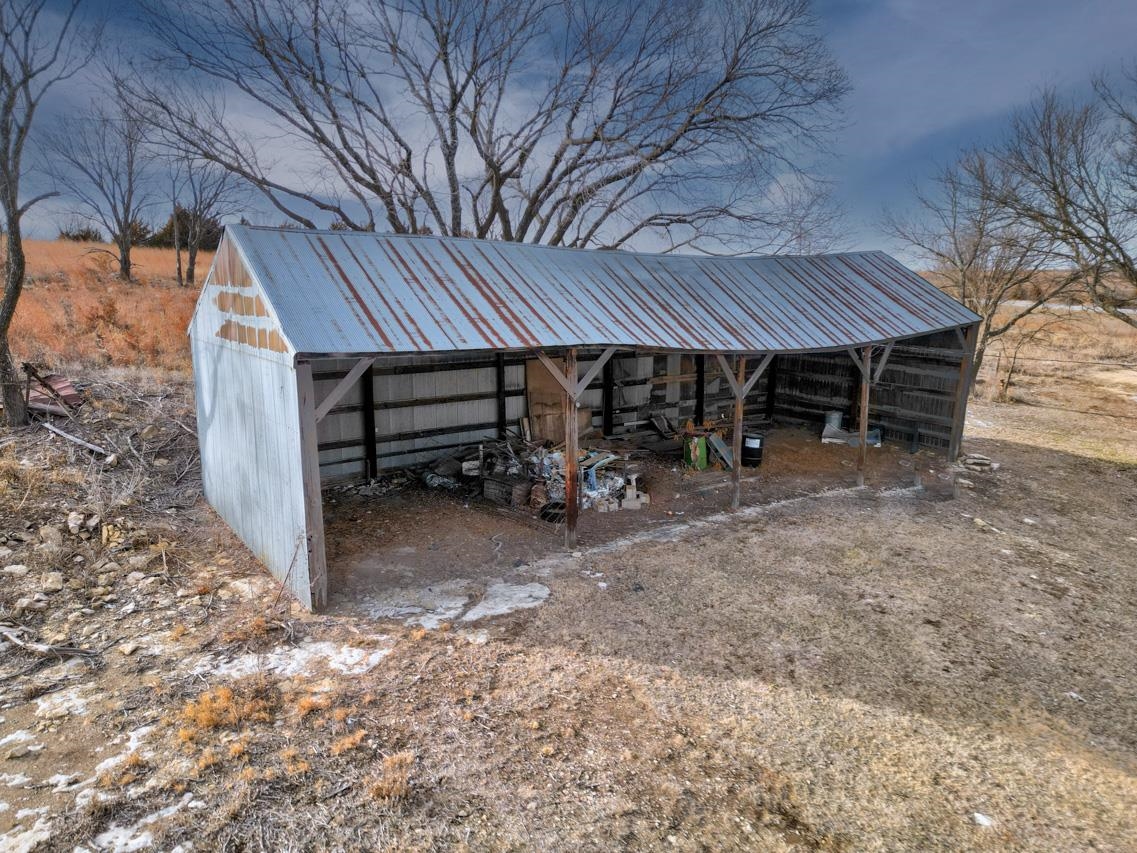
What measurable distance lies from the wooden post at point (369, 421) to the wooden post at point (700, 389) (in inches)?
283

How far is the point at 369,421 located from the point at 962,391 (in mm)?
11918

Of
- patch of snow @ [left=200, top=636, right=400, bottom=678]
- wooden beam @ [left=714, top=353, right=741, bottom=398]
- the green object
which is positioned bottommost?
patch of snow @ [left=200, top=636, right=400, bottom=678]

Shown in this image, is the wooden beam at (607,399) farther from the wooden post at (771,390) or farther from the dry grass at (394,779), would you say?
the dry grass at (394,779)

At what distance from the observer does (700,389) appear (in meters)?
15.0

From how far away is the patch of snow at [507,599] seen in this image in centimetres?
692

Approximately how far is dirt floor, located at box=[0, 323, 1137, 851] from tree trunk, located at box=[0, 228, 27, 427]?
1786 mm

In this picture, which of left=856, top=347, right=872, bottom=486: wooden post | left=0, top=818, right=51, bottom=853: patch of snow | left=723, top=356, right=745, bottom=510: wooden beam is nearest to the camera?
left=0, top=818, right=51, bottom=853: patch of snow

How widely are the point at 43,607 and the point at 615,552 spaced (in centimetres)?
632

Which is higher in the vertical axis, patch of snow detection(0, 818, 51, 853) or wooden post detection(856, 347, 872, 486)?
wooden post detection(856, 347, 872, 486)

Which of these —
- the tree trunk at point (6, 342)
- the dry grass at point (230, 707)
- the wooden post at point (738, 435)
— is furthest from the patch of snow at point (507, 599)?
the tree trunk at point (6, 342)

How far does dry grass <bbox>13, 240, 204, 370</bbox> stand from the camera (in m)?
16.9

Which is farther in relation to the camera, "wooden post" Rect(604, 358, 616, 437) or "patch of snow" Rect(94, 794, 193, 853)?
"wooden post" Rect(604, 358, 616, 437)

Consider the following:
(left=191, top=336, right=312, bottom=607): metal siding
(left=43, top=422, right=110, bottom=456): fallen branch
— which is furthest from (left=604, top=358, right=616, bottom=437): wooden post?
(left=43, top=422, right=110, bottom=456): fallen branch

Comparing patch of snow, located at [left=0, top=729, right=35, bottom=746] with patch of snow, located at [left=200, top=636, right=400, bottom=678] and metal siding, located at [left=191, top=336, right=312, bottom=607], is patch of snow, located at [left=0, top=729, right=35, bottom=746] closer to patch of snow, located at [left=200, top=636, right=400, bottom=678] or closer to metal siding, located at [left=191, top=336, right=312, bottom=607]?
patch of snow, located at [left=200, top=636, right=400, bottom=678]
